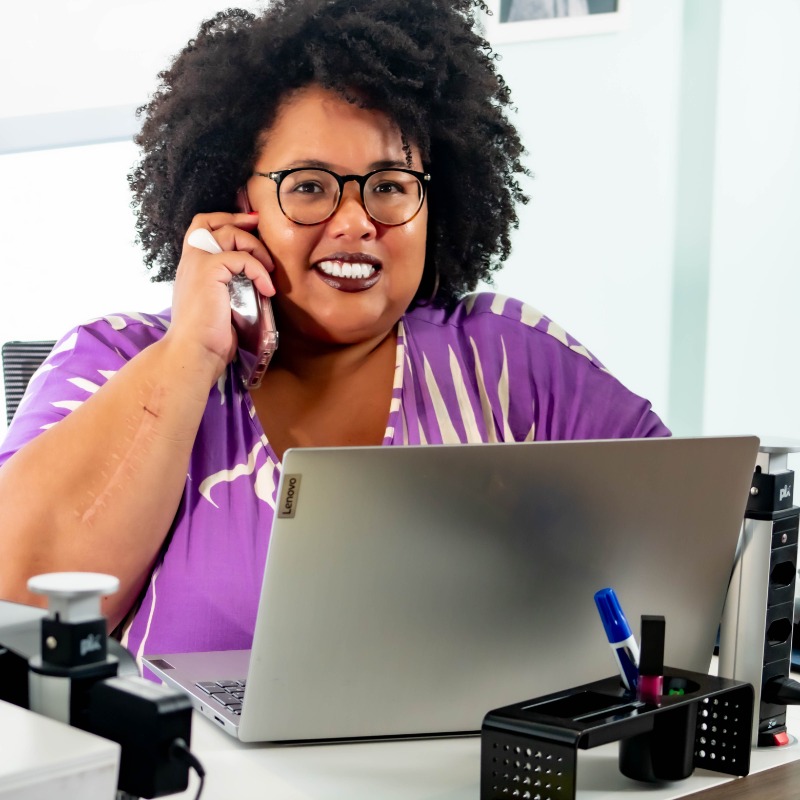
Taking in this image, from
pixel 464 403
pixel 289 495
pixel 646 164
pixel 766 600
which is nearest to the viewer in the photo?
pixel 289 495

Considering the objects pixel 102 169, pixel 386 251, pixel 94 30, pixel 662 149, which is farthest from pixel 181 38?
pixel 386 251

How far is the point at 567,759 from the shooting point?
0.77m

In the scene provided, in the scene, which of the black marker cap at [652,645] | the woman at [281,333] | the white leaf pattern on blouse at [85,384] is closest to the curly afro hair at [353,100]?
the woman at [281,333]

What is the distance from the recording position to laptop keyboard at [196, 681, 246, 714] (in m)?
0.94

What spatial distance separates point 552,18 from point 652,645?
2000mm

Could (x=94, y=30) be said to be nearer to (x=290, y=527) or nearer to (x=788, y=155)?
(x=788, y=155)

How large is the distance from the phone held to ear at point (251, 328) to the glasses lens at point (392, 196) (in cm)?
18

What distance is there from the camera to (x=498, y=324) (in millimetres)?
1589

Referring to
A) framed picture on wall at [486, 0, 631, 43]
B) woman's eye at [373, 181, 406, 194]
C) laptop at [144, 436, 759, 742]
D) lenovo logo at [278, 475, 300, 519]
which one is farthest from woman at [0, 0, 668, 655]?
framed picture on wall at [486, 0, 631, 43]

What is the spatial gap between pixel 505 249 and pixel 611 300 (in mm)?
848

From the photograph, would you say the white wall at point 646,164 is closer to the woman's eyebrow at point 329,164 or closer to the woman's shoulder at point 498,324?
the woman's shoulder at point 498,324

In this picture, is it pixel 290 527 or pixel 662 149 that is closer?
pixel 290 527

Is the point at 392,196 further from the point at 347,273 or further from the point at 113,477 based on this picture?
the point at 113,477

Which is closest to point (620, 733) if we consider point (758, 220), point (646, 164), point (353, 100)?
point (353, 100)
